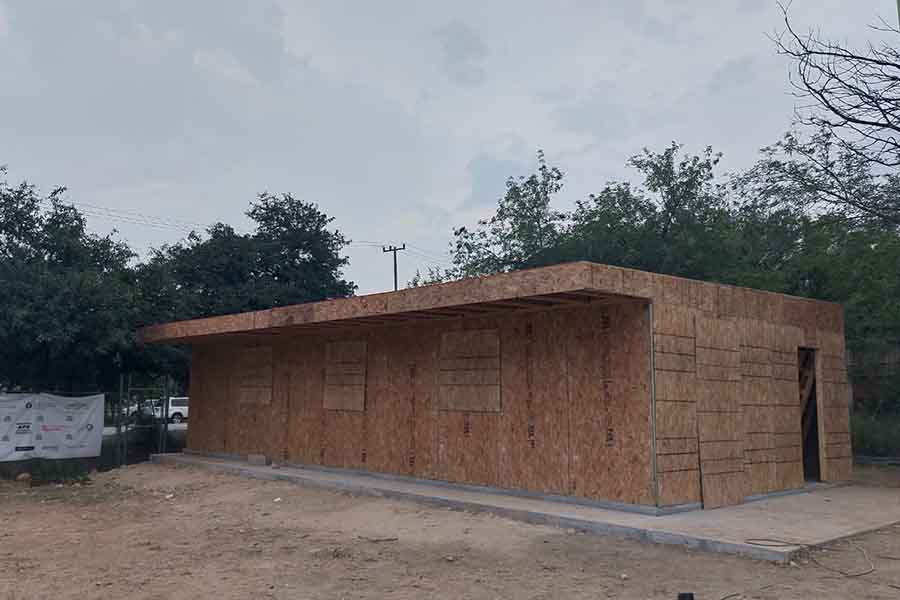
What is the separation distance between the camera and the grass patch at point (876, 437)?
59.1ft

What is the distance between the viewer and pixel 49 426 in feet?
53.7

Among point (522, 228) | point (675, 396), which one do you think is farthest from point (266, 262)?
point (675, 396)

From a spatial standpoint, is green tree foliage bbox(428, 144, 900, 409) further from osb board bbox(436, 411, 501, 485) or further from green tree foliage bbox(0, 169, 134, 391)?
green tree foliage bbox(0, 169, 134, 391)

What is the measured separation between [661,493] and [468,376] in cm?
395

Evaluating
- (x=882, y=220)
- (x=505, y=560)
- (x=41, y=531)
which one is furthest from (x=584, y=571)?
(x=882, y=220)

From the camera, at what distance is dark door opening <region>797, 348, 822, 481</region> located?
45.0ft

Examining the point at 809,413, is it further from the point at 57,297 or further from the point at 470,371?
the point at 57,297

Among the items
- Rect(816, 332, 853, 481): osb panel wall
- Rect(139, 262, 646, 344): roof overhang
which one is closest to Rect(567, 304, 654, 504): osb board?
Rect(139, 262, 646, 344): roof overhang

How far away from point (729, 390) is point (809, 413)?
402 cm

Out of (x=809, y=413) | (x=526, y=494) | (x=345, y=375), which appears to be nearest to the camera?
(x=526, y=494)

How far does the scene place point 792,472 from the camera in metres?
12.3

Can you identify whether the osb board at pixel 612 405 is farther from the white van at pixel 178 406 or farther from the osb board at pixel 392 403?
the white van at pixel 178 406

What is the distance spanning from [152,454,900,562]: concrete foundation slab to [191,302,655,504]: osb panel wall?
1.53ft

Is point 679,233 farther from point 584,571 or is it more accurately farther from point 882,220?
point 584,571
